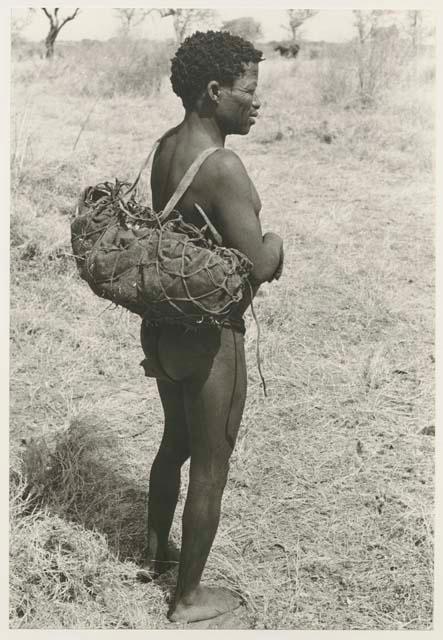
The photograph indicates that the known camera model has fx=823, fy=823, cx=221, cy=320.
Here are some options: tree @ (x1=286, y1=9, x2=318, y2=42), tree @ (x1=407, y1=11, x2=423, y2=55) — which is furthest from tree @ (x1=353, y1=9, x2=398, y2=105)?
tree @ (x1=286, y1=9, x2=318, y2=42)

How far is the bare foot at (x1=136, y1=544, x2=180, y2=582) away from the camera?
302cm

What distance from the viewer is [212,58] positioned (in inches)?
90.6

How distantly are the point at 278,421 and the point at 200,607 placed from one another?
5.21 feet

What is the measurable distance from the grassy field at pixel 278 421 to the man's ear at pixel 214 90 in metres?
1.72

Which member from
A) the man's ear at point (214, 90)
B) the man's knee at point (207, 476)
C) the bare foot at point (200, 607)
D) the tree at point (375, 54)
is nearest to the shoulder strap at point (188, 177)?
the man's ear at point (214, 90)

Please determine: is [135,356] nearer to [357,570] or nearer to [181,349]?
[357,570]

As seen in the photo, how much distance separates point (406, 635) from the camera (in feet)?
9.39

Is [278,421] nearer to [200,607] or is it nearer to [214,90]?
[200,607]

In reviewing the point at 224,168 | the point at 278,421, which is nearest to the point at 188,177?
the point at 224,168

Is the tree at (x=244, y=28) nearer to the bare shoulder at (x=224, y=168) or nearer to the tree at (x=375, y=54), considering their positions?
the tree at (x=375, y=54)

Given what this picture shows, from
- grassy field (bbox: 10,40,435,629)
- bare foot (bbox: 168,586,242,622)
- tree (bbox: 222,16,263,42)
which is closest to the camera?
bare foot (bbox: 168,586,242,622)

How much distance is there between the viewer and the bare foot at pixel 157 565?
9.91ft

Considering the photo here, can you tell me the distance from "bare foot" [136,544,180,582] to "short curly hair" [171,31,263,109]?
67.1 inches

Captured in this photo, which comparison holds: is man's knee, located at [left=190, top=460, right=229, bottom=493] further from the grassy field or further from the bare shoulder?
the bare shoulder
